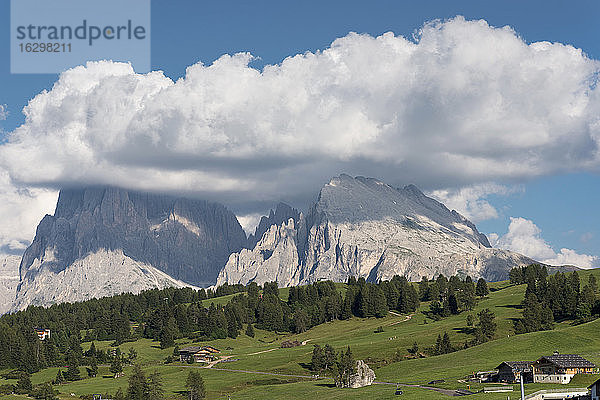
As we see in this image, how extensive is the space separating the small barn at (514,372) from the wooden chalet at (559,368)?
4.84 feet

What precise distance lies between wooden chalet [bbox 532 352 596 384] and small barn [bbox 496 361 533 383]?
1.48 meters

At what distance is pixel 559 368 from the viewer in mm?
130250

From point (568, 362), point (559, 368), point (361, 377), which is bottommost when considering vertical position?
point (361, 377)

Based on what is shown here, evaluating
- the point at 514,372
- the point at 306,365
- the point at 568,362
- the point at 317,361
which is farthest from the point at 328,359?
the point at 568,362

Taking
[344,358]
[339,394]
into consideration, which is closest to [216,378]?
[344,358]

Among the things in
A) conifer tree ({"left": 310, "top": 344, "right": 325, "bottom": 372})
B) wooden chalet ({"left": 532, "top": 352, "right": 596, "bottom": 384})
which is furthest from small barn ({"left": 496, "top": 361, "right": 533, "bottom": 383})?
conifer tree ({"left": 310, "top": 344, "right": 325, "bottom": 372})

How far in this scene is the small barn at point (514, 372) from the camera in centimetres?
13488

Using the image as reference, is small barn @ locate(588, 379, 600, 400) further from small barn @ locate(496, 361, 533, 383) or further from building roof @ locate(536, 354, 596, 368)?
small barn @ locate(496, 361, 533, 383)

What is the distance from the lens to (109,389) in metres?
174

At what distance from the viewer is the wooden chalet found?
129 meters

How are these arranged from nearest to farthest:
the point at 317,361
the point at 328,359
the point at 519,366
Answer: the point at 519,366 → the point at 317,361 → the point at 328,359

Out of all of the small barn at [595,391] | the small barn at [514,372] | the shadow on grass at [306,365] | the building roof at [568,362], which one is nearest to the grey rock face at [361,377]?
the small barn at [514,372]

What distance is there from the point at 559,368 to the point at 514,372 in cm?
911

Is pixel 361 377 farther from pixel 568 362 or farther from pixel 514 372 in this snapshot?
pixel 568 362
